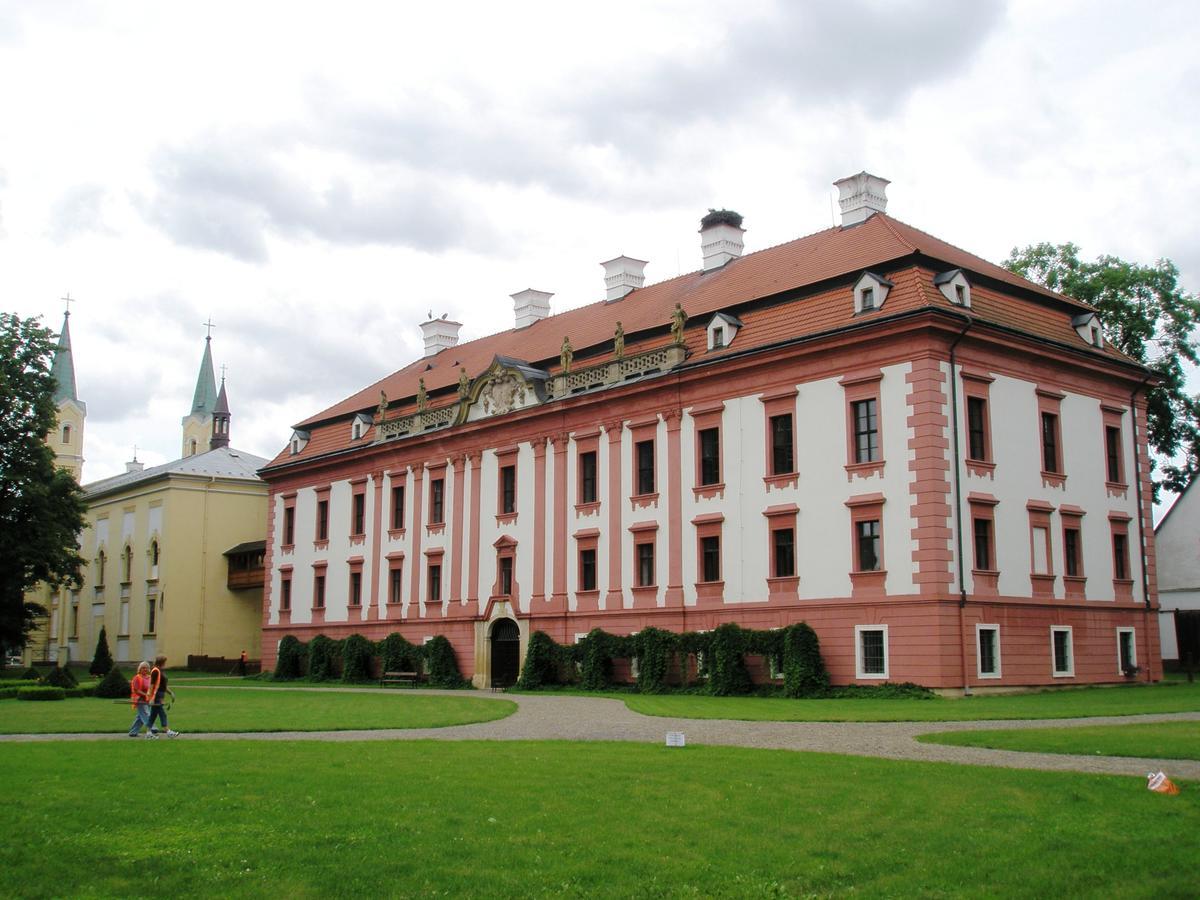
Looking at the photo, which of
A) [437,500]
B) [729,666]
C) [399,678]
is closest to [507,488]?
[437,500]

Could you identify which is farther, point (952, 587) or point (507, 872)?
point (952, 587)

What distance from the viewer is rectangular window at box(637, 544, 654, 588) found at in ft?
134

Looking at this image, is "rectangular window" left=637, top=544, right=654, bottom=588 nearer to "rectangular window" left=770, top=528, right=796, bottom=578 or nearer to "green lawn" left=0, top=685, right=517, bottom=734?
"rectangular window" left=770, top=528, right=796, bottom=578

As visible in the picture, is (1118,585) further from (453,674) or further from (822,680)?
(453,674)

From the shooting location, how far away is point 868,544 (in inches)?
1353

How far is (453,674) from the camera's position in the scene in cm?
4706

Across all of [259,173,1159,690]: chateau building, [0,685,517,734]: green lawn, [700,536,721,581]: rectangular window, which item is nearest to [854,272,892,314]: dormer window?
[259,173,1159,690]: chateau building

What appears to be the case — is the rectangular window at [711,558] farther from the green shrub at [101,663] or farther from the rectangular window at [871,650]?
the green shrub at [101,663]

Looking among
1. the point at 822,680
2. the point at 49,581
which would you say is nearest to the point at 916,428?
the point at 822,680

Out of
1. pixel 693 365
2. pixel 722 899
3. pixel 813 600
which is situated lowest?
pixel 722 899

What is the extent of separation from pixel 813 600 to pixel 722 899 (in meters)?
26.4

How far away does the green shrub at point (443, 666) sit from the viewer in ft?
154

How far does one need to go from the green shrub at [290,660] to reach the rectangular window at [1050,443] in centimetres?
3326

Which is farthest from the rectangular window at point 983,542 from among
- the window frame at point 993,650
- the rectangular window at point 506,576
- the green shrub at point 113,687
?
the green shrub at point 113,687
